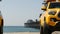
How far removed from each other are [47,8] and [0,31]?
2.70 meters

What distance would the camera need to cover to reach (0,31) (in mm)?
12484

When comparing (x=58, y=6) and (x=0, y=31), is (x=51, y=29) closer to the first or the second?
(x=58, y=6)

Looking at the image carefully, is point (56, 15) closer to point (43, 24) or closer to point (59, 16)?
point (59, 16)

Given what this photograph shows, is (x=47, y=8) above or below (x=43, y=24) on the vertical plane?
above

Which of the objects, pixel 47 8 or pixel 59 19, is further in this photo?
pixel 47 8

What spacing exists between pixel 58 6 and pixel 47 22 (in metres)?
1.41

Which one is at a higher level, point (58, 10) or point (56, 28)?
point (58, 10)

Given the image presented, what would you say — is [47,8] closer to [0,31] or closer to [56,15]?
[56,15]

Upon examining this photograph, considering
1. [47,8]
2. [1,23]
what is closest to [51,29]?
[47,8]

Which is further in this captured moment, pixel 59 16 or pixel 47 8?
pixel 47 8

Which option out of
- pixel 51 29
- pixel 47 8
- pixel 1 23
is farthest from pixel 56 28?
pixel 1 23

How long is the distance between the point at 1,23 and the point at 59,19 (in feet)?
9.38

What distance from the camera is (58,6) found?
13172 mm

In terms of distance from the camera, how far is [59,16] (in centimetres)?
1217
